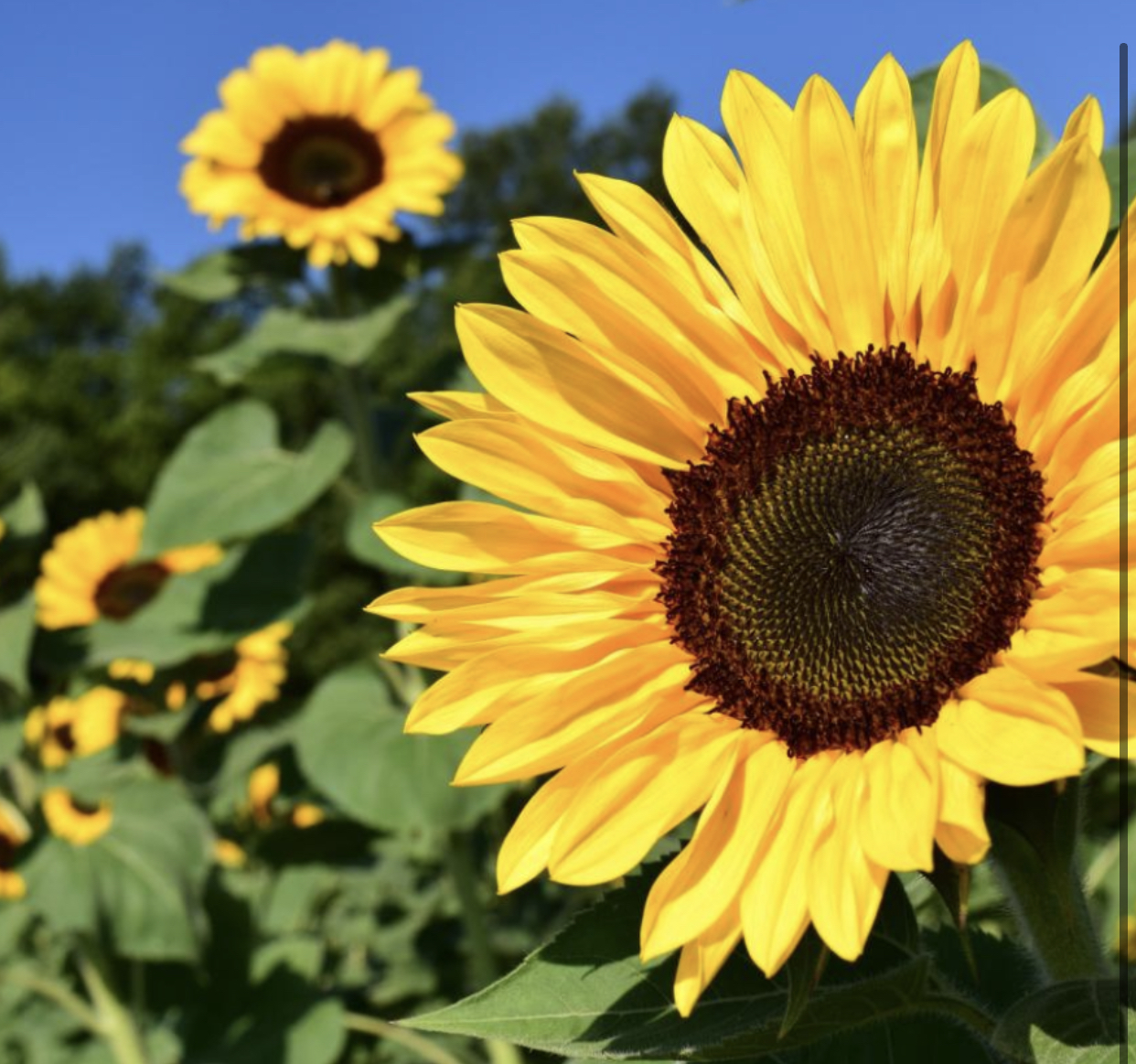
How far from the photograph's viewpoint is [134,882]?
3.52 meters

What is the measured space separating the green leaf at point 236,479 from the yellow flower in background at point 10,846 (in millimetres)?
927

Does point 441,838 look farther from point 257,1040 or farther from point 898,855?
point 898,855

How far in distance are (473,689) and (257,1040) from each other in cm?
293

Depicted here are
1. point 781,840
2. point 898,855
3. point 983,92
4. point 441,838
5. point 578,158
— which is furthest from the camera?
point 578,158

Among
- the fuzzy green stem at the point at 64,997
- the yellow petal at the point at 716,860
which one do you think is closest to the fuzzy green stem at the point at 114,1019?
the fuzzy green stem at the point at 64,997

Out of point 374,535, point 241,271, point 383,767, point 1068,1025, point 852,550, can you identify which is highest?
point 241,271

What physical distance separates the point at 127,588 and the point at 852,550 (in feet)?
13.3

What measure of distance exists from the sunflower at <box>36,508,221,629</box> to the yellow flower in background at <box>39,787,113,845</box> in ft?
1.94

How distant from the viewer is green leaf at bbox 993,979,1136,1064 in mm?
895

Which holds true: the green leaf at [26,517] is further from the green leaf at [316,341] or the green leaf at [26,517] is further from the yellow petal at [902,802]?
the yellow petal at [902,802]

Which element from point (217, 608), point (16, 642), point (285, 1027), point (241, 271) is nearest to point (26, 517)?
point (16, 642)

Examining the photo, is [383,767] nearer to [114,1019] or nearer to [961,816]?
[114,1019]

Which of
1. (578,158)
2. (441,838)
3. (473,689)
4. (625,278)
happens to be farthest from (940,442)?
(578,158)

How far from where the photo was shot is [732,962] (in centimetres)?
105
